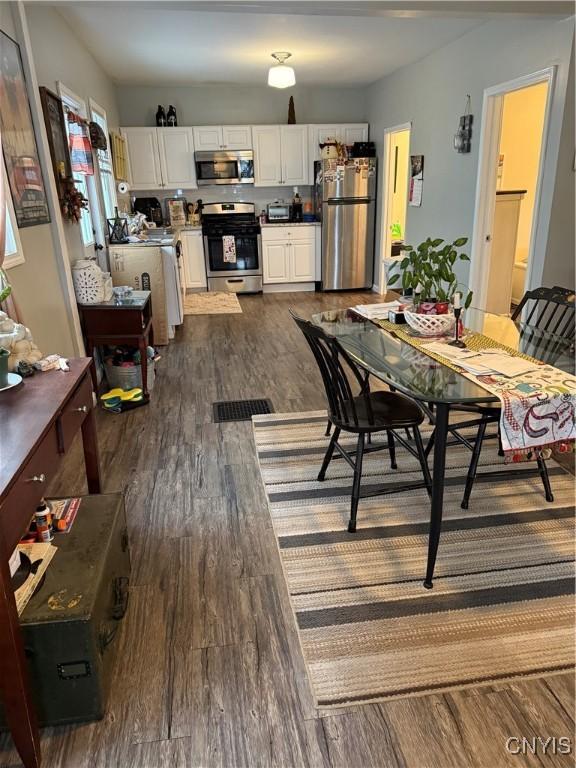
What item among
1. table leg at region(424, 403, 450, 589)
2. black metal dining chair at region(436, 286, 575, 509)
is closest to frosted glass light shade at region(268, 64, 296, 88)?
black metal dining chair at region(436, 286, 575, 509)

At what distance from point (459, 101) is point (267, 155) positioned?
10.1 feet

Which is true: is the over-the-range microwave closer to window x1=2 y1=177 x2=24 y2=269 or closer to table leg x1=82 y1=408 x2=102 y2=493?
window x1=2 y1=177 x2=24 y2=269

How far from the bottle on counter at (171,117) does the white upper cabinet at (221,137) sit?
301 mm

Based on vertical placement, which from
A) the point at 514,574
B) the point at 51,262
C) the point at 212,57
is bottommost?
the point at 514,574

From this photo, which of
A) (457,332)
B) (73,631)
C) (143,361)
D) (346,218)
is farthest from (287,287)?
(73,631)

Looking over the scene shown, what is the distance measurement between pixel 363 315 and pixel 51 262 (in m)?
1.88

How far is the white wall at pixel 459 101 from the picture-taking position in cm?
356

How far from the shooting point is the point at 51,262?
10.3 ft

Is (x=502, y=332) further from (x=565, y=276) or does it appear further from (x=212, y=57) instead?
(x=212, y=57)

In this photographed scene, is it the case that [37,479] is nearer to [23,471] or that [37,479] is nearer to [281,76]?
[23,471]

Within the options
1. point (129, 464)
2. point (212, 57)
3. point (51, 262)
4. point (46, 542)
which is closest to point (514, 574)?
point (46, 542)

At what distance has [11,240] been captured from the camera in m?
2.50

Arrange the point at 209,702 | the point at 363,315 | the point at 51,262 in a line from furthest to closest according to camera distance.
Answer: the point at 51,262 < the point at 363,315 < the point at 209,702

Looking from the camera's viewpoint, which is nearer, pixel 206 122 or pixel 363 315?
pixel 363 315
